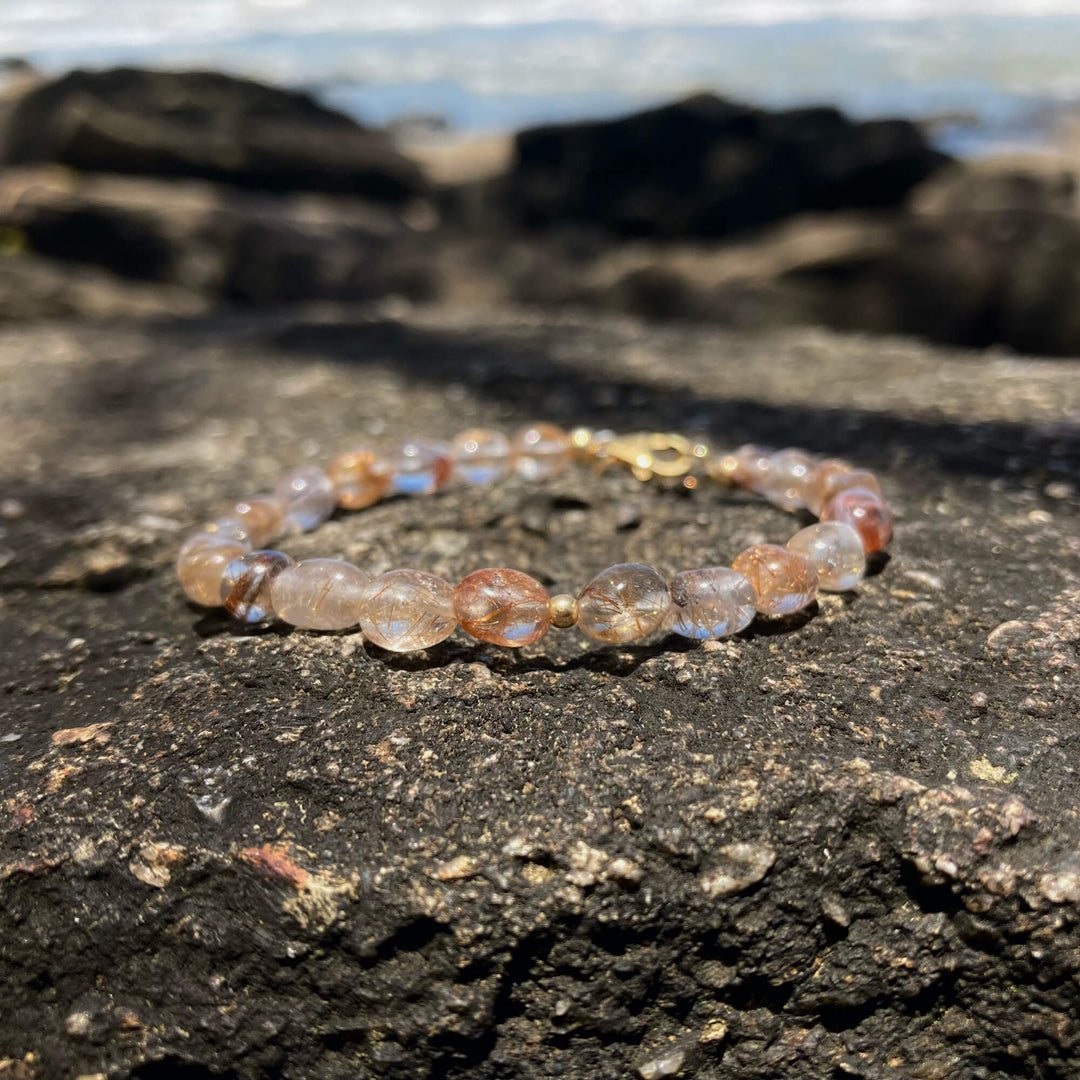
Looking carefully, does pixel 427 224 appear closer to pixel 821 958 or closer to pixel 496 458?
pixel 496 458

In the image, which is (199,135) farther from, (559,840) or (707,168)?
(559,840)

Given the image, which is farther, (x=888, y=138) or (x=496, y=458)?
(x=888, y=138)

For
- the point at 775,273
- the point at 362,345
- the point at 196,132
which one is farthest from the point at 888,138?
the point at 196,132

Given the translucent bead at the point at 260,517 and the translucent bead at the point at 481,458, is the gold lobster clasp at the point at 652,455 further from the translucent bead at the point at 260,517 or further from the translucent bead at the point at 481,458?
the translucent bead at the point at 260,517

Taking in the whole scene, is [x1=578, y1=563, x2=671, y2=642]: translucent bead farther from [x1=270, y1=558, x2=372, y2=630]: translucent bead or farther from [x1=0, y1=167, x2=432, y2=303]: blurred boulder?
[x1=0, y1=167, x2=432, y2=303]: blurred boulder

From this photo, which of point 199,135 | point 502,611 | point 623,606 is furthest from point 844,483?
point 199,135

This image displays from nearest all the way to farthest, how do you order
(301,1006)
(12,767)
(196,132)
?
(301,1006) < (12,767) < (196,132)

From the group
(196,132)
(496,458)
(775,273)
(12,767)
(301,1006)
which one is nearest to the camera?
(301,1006)
